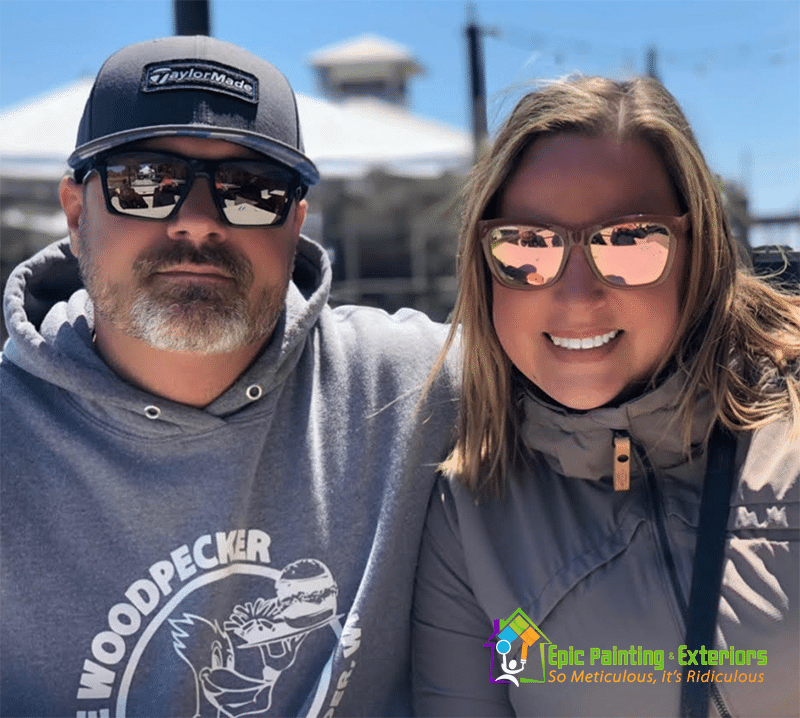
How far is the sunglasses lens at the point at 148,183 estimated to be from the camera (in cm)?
223

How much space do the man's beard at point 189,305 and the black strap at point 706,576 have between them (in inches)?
46.1

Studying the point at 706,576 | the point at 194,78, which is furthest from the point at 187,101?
the point at 706,576

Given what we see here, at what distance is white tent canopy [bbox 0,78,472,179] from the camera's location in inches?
263

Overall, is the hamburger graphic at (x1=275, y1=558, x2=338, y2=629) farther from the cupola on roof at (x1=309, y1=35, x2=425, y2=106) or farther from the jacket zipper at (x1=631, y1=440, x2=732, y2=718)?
the cupola on roof at (x1=309, y1=35, x2=425, y2=106)

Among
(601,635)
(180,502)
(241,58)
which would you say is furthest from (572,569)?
(241,58)

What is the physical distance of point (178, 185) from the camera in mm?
2240

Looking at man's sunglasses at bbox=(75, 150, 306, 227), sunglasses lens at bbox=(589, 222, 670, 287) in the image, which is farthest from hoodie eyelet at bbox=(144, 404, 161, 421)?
sunglasses lens at bbox=(589, 222, 670, 287)

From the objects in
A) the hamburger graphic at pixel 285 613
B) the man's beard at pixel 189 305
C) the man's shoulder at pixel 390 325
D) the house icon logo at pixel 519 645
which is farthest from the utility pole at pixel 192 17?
the house icon logo at pixel 519 645

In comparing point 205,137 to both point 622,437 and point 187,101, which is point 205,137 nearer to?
point 187,101

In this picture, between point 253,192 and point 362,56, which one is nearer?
point 253,192

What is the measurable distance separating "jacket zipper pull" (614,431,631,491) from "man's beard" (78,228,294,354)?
0.95m

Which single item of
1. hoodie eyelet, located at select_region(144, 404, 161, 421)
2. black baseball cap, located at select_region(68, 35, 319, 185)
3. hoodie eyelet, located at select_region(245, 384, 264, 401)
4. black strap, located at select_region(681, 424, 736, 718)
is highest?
black baseball cap, located at select_region(68, 35, 319, 185)

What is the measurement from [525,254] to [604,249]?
0.16m

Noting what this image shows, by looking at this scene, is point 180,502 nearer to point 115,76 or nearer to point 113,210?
point 113,210
